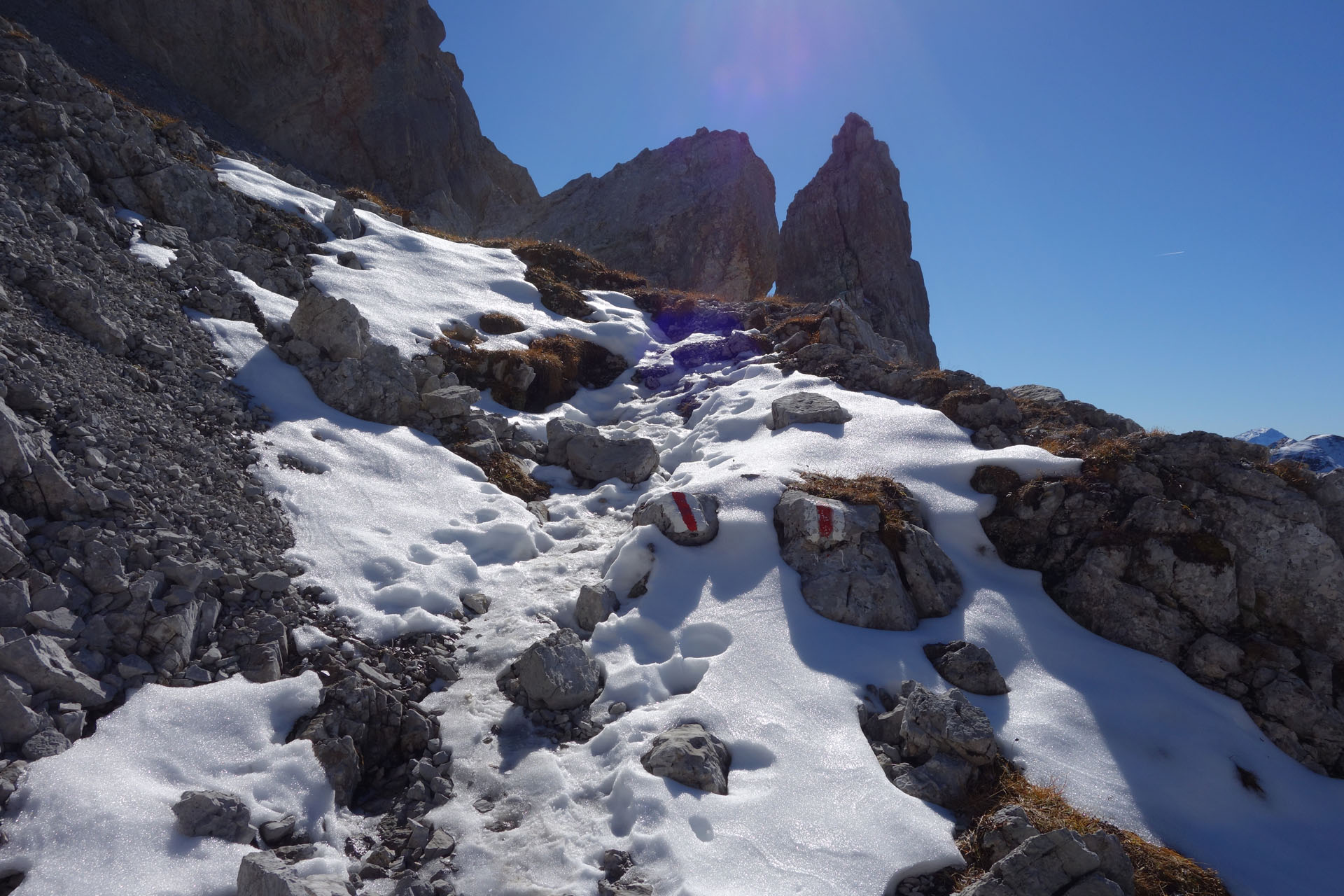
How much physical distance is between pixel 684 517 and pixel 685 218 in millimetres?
40547

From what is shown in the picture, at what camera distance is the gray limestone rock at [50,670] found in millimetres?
5602

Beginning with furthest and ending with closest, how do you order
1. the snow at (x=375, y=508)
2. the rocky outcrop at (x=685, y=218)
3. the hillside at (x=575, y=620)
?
the rocky outcrop at (x=685, y=218) → the snow at (x=375, y=508) → the hillside at (x=575, y=620)

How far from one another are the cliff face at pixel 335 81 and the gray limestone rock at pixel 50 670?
1899 inches

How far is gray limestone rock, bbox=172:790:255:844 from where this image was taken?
526 centimetres

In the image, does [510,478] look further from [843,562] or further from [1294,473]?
[1294,473]

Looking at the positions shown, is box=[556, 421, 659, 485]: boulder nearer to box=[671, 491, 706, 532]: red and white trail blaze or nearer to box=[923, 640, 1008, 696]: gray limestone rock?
box=[671, 491, 706, 532]: red and white trail blaze

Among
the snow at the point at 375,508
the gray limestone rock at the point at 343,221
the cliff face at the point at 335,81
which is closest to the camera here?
the snow at the point at 375,508

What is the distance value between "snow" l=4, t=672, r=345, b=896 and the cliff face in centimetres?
4833

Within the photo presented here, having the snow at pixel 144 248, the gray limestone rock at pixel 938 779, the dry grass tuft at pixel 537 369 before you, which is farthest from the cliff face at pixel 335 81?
the gray limestone rock at pixel 938 779

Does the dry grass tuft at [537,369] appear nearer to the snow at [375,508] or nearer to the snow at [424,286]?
the snow at [424,286]

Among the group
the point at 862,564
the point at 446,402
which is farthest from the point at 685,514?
the point at 446,402

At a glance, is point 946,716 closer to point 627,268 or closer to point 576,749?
point 576,749

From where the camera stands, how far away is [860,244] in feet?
152

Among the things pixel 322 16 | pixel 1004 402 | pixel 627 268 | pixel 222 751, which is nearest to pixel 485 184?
pixel 322 16
